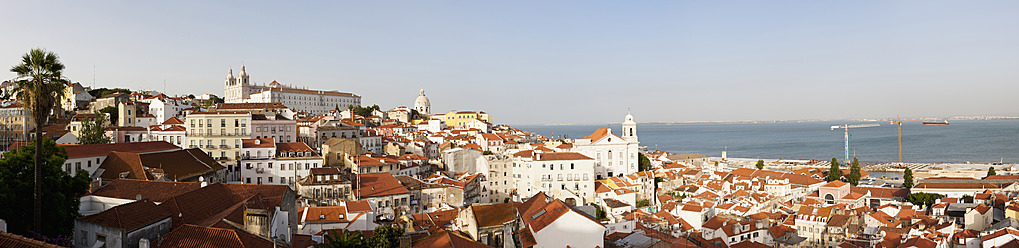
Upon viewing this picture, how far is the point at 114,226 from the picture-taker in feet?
36.1

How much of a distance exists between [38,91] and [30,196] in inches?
97.8

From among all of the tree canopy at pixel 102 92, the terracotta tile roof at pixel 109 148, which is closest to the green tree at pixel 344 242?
the terracotta tile roof at pixel 109 148

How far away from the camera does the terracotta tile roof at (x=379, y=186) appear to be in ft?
87.9

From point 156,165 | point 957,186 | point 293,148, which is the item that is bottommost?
point 957,186

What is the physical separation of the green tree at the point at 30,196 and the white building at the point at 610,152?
34654mm

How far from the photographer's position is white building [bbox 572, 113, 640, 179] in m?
44.7

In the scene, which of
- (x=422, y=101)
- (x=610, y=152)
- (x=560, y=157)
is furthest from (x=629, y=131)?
(x=422, y=101)

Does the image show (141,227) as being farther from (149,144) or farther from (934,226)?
(934,226)

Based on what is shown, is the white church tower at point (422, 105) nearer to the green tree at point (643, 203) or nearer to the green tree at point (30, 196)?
the green tree at point (643, 203)

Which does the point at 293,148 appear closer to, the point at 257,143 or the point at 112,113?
the point at 257,143

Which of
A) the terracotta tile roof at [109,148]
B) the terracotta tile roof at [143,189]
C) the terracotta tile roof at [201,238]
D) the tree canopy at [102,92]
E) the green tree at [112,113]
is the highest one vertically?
the tree canopy at [102,92]

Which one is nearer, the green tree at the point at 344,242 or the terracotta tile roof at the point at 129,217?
the terracotta tile roof at the point at 129,217

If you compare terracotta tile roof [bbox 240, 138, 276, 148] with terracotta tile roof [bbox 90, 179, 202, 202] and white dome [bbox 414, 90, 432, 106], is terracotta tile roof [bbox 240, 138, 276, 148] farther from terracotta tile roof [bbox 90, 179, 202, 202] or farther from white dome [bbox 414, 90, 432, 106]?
white dome [bbox 414, 90, 432, 106]

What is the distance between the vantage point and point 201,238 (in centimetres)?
1052
